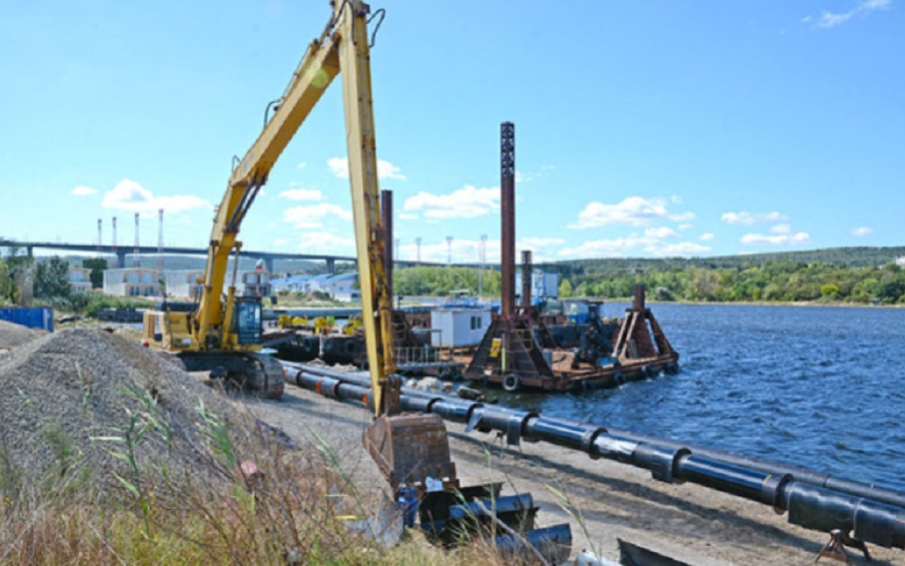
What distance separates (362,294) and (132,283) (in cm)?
8349


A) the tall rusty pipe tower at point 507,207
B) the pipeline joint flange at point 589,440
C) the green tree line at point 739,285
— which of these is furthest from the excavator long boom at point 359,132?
the green tree line at point 739,285

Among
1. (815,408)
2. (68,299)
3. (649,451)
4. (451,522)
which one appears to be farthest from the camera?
(68,299)

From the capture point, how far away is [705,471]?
10008 mm

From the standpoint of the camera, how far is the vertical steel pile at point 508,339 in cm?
2809

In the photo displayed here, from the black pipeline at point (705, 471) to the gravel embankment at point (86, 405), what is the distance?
5.44m

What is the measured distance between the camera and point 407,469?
28.0 ft

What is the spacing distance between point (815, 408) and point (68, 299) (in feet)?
186

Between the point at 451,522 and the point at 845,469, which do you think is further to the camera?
the point at 845,469

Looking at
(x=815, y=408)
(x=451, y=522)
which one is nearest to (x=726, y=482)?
(x=451, y=522)

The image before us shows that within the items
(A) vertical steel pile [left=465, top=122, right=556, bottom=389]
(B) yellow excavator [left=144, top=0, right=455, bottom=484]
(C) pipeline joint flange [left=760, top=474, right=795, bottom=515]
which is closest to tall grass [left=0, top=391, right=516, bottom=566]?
(B) yellow excavator [left=144, top=0, right=455, bottom=484]

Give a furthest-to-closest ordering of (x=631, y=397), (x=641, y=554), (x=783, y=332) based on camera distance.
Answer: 1. (x=783, y=332)
2. (x=631, y=397)
3. (x=641, y=554)

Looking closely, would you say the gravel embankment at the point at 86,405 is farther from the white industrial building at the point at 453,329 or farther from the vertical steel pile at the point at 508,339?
the white industrial building at the point at 453,329

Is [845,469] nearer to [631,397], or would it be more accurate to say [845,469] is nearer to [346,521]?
[631,397]

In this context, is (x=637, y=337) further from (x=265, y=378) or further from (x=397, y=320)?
(x=265, y=378)
